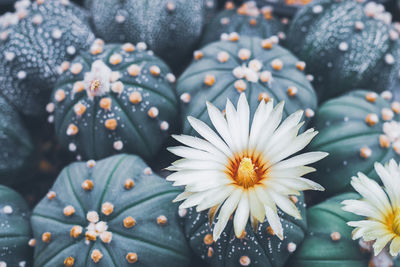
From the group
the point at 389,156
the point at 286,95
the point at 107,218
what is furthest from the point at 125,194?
the point at 389,156

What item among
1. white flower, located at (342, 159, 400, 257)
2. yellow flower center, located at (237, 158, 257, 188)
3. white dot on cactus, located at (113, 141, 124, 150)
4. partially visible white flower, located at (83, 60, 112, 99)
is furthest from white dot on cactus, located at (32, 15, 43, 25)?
white flower, located at (342, 159, 400, 257)

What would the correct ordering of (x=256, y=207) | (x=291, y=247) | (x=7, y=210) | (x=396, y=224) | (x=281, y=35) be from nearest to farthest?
(x=256, y=207) < (x=396, y=224) < (x=291, y=247) < (x=7, y=210) < (x=281, y=35)

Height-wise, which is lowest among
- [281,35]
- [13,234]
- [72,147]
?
[13,234]

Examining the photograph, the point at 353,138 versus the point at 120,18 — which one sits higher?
the point at 120,18

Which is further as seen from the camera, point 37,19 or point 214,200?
point 37,19

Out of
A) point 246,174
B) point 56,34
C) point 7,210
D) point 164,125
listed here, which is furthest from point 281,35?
point 7,210

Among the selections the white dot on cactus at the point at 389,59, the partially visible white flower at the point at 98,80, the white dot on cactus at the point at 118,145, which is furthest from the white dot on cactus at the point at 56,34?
the white dot on cactus at the point at 389,59

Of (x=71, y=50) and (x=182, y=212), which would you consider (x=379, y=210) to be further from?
(x=71, y=50)
